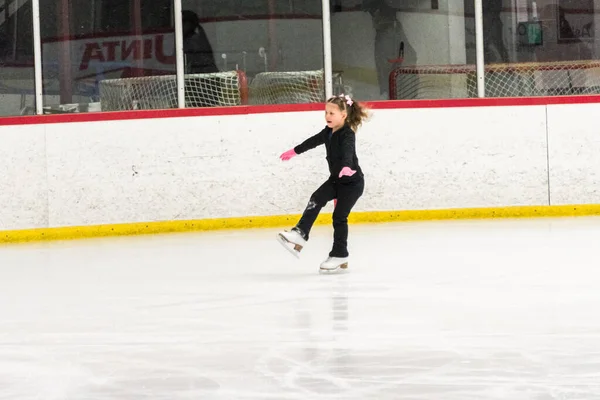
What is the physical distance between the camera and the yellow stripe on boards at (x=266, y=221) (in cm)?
814

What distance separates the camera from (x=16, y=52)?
8500 millimetres

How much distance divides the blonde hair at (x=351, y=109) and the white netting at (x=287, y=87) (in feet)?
9.15

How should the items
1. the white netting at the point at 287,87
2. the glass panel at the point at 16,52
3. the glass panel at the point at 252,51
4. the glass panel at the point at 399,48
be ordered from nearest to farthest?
the glass panel at the point at 16,52 → the glass panel at the point at 252,51 → the white netting at the point at 287,87 → the glass panel at the point at 399,48

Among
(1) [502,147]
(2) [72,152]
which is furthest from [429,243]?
(2) [72,152]

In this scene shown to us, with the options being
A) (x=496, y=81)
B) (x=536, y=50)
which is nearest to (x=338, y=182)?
(x=496, y=81)

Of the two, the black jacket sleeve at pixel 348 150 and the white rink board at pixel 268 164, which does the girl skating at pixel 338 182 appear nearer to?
the black jacket sleeve at pixel 348 150

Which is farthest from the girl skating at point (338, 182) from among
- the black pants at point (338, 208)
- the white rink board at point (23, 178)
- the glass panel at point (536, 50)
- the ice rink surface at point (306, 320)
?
the glass panel at point (536, 50)

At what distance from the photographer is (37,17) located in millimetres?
8531

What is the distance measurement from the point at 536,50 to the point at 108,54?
3177mm

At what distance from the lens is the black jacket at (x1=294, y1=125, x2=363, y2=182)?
6.08m

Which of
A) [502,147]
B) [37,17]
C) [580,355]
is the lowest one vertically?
[580,355]

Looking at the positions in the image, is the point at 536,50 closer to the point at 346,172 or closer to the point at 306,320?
the point at 346,172

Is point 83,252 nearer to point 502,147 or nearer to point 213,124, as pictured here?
point 213,124

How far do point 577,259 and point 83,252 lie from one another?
2962 mm
